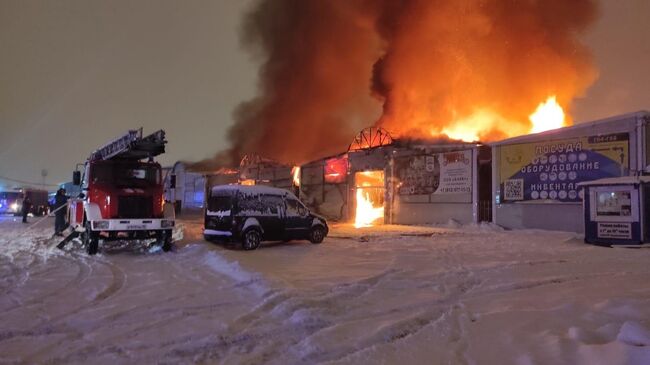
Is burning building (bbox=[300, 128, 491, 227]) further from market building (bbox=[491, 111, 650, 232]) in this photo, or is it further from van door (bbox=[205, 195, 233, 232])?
van door (bbox=[205, 195, 233, 232])

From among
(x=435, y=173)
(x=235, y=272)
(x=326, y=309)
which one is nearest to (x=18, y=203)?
(x=435, y=173)

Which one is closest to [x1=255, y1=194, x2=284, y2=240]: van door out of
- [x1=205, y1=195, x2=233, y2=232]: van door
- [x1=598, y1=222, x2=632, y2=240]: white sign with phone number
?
[x1=205, y1=195, x2=233, y2=232]: van door

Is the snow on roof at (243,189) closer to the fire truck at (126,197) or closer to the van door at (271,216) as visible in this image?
the van door at (271,216)

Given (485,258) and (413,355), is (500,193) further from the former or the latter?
(413,355)

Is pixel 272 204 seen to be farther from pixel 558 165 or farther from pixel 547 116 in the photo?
pixel 547 116

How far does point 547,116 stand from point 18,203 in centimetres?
3958

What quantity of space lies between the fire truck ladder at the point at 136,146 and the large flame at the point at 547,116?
21.7 metres

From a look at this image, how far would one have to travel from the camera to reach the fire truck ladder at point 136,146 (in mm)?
12570

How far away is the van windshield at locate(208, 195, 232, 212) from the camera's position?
519 inches

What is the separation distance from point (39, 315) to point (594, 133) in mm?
18521

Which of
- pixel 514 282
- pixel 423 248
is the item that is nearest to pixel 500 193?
pixel 423 248

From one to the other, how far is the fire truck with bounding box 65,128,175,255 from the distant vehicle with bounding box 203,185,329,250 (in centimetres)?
124

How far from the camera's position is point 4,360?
14.3 feet

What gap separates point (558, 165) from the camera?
19047mm
